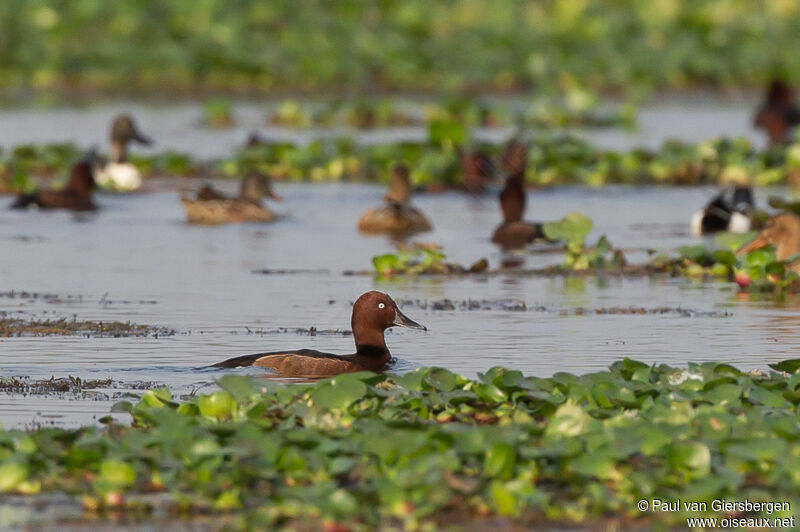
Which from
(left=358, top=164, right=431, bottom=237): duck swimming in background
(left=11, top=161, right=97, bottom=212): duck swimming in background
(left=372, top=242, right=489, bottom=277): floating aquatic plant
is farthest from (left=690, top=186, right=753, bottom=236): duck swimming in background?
(left=11, top=161, right=97, bottom=212): duck swimming in background

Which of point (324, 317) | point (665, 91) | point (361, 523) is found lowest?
point (361, 523)

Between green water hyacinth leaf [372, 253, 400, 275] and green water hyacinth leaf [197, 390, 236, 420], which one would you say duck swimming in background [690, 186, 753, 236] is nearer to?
green water hyacinth leaf [372, 253, 400, 275]

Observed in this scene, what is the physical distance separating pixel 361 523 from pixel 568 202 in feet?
54.5

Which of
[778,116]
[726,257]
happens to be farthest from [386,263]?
[778,116]

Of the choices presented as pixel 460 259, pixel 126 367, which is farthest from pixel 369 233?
pixel 126 367

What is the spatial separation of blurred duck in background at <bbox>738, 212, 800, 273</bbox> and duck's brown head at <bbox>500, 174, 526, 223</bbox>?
174 inches

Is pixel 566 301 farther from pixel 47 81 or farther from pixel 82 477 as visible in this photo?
pixel 47 81

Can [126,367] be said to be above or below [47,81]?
below

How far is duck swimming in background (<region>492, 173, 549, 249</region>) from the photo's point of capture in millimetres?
18906

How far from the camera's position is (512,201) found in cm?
1998

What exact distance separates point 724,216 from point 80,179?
765cm

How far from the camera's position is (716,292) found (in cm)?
1527

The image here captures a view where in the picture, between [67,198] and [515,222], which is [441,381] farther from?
[67,198]

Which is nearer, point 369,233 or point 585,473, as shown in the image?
point 585,473
